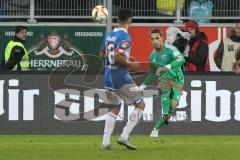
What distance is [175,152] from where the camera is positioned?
13.2 m

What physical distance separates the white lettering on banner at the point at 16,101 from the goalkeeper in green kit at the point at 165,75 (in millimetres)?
2591

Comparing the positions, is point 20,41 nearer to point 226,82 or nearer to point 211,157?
point 226,82

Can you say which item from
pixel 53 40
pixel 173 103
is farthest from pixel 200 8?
pixel 173 103

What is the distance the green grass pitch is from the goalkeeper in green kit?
553 millimetres

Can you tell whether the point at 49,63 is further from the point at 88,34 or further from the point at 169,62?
the point at 169,62

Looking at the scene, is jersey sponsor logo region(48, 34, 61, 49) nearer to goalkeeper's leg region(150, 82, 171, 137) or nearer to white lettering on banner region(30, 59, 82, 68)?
→ white lettering on banner region(30, 59, 82, 68)

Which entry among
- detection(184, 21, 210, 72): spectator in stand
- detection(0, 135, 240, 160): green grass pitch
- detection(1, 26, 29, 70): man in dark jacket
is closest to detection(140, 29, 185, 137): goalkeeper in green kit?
detection(0, 135, 240, 160): green grass pitch

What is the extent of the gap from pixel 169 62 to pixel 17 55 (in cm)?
415

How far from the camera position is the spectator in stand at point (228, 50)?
769 inches

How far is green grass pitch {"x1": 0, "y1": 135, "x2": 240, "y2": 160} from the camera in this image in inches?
486

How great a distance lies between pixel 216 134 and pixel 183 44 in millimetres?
2396

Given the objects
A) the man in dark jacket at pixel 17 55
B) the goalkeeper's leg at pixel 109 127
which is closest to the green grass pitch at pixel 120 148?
the goalkeeper's leg at pixel 109 127

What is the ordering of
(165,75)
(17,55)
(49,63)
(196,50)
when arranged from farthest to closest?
(49,63), (17,55), (196,50), (165,75)

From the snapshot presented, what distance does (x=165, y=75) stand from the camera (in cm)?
1695
